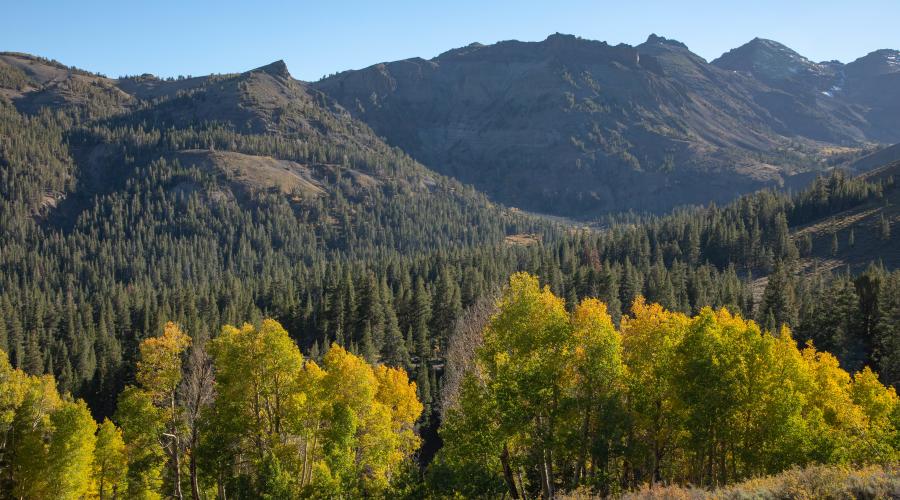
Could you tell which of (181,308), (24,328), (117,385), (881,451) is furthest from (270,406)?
(24,328)

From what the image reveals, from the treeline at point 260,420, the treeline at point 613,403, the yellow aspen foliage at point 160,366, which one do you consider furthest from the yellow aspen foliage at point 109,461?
the treeline at point 613,403

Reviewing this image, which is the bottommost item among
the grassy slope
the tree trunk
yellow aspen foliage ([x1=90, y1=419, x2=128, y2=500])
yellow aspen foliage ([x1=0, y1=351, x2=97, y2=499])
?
yellow aspen foliage ([x1=90, y1=419, x2=128, y2=500])

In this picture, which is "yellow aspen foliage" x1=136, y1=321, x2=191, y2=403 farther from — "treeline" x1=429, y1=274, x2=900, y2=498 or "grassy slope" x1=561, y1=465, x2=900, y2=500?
"grassy slope" x1=561, y1=465, x2=900, y2=500

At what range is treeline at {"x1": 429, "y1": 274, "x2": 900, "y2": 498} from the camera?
95.3ft

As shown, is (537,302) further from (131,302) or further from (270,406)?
(131,302)

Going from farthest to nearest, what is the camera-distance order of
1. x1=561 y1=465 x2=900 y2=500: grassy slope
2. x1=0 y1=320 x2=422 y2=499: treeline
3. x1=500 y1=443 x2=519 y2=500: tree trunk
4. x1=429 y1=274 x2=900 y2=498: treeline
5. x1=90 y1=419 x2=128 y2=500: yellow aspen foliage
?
1. x1=90 y1=419 x2=128 y2=500: yellow aspen foliage
2. x1=0 y1=320 x2=422 y2=499: treeline
3. x1=500 y1=443 x2=519 y2=500: tree trunk
4. x1=429 y1=274 x2=900 y2=498: treeline
5. x1=561 y1=465 x2=900 y2=500: grassy slope

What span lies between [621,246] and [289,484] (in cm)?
17004

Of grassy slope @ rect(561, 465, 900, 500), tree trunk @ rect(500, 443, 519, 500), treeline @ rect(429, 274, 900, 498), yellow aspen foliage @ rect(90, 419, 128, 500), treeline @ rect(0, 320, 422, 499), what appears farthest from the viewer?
yellow aspen foliage @ rect(90, 419, 128, 500)

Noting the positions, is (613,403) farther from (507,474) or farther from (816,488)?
(816,488)

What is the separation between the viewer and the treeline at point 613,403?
2905cm

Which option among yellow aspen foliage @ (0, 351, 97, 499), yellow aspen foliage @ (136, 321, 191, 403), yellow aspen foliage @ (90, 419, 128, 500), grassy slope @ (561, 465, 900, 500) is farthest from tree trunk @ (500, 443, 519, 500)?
yellow aspen foliage @ (90, 419, 128, 500)

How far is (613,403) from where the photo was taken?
30188 millimetres

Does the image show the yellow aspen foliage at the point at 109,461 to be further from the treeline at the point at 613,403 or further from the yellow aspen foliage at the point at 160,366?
the treeline at the point at 613,403

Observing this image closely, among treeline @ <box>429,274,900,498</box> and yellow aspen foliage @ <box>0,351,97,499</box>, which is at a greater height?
treeline @ <box>429,274,900,498</box>
